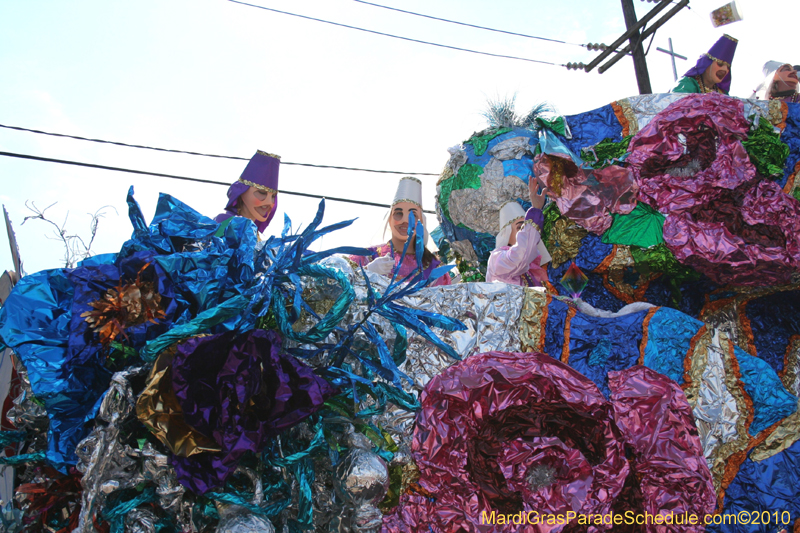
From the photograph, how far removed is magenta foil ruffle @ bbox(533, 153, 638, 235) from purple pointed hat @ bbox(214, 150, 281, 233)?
1052mm

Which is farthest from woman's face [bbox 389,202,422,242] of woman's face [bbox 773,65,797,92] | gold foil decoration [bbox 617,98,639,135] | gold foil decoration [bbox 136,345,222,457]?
woman's face [bbox 773,65,797,92]

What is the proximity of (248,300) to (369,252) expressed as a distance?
29cm

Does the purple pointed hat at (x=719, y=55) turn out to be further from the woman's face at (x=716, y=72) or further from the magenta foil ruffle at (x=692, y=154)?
Answer: the magenta foil ruffle at (x=692, y=154)

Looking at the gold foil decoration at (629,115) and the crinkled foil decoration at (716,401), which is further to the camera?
the gold foil decoration at (629,115)

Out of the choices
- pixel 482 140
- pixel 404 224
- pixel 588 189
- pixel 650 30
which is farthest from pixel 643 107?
pixel 650 30

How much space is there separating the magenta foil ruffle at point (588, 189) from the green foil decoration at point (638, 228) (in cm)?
2

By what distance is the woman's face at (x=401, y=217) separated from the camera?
2771 mm

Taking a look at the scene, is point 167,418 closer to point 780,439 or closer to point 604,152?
point 780,439

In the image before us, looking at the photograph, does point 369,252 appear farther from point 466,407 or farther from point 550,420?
point 550,420

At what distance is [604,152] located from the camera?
6.70ft

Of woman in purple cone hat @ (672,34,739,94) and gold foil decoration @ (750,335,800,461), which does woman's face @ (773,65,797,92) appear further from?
gold foil decoration @ (750,335,800,461)

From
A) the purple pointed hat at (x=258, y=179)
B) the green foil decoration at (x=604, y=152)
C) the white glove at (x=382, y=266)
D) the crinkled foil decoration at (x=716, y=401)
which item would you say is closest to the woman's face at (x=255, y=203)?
the purple pointed hat at (x=258, y=179)

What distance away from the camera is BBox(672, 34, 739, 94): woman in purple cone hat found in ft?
8.46

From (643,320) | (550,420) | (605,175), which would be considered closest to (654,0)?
(605,175)
